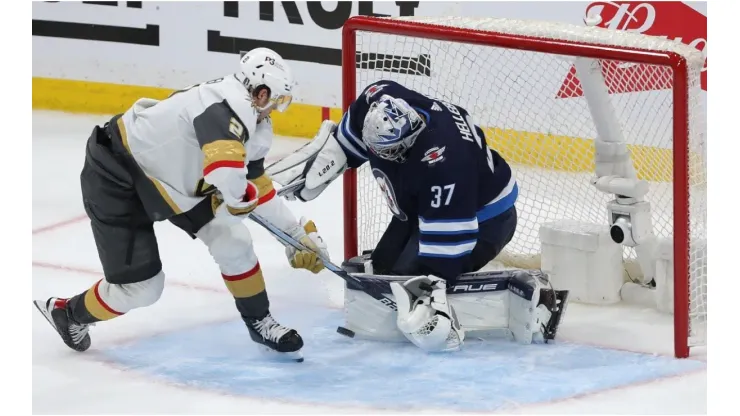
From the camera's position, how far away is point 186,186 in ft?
11.0

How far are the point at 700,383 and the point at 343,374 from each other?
895mm

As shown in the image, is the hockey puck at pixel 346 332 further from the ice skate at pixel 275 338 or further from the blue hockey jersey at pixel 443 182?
the blue hockey jersey at pixel 443 182

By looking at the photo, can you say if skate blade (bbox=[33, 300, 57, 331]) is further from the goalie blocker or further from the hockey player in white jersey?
the goalie blocker

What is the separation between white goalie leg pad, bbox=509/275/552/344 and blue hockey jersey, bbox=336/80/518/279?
0.54ft

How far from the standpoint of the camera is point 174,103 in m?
3.29

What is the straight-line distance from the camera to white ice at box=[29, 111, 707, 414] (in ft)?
10.6

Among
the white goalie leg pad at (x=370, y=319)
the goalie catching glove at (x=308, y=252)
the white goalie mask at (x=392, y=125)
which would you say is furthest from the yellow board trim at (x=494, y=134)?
the white goalie leg pad at (x=370, y=319)

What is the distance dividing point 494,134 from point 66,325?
1722mm

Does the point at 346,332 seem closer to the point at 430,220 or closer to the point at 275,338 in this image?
the point at 275,338

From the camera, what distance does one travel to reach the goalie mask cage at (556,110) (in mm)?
3463

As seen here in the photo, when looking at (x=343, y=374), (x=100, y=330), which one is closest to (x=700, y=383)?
(x=343, y=374)

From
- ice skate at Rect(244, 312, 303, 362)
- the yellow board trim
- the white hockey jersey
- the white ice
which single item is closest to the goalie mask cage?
the yellow board trim

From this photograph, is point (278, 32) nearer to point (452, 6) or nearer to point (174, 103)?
point (452, 6)

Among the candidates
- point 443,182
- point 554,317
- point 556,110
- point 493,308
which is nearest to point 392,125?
point 443,182
